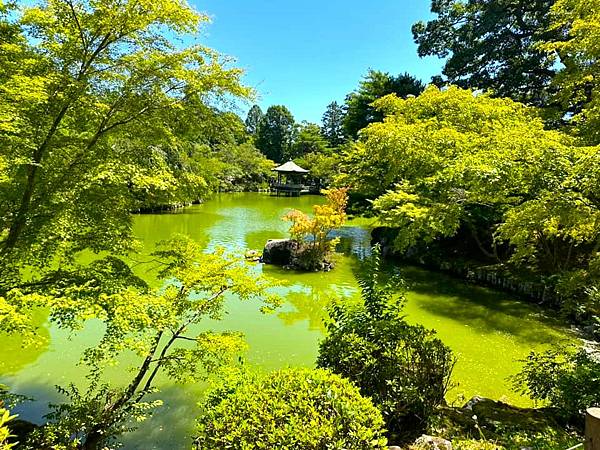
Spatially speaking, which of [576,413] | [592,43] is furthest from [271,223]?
[576,413]

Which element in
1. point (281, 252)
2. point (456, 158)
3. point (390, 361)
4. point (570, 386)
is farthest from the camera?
point (281, 252)

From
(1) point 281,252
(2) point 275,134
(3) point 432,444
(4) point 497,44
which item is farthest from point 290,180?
(3) point 432,444

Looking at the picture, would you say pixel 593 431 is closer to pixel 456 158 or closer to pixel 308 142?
pixel 456 158

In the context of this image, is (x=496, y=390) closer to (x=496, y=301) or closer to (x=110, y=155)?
(x=496, y=301)

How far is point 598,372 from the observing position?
3.07 meters

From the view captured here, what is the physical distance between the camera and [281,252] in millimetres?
10594

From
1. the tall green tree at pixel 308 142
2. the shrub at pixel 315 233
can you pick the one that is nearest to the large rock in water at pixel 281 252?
the shrub at pixel 315 233

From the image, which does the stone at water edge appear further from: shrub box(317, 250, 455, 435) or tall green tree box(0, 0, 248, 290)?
tall green tree box(0, 0, 248, 290)

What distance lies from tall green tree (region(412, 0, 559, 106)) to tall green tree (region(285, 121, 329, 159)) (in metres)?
22.9

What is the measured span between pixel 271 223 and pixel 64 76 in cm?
1425

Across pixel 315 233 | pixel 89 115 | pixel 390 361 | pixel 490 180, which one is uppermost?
pixel 89 115

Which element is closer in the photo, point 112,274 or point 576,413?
point 576,413

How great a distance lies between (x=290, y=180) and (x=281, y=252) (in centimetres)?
2928

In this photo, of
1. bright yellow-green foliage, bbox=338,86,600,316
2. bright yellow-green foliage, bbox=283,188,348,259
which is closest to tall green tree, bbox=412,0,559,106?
bright yellow-green foliage, bbox=338,86,600,316
